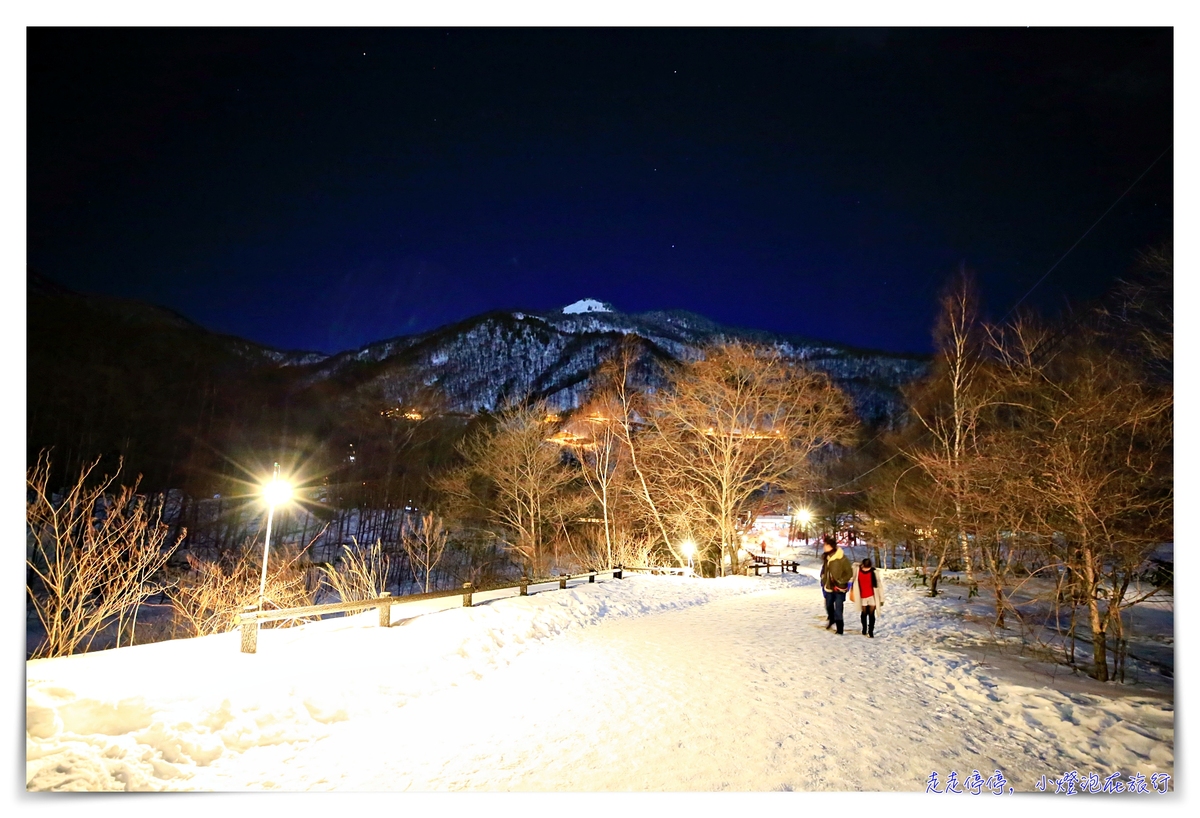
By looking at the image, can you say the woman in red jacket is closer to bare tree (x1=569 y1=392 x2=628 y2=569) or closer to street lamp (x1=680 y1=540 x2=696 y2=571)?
street lamp (x1=680 y1=540 x2=696 y2=571)

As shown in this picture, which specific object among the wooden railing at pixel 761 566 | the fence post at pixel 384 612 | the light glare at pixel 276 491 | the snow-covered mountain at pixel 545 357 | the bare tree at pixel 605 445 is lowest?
the wooden railing at pixel 761 566

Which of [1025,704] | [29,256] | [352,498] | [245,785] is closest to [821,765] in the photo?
[1025,704]

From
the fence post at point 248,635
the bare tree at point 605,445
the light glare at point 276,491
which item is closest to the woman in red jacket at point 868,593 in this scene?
the fence post at point 248,635

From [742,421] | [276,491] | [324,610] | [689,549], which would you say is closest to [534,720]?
[324,610]

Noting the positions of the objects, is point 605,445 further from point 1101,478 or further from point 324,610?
point 1101,478

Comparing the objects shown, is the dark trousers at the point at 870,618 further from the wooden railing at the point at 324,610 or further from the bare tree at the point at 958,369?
the wooden railing at the point at 324,610

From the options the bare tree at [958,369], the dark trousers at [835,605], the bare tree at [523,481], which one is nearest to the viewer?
the dark trousers at [835,605]

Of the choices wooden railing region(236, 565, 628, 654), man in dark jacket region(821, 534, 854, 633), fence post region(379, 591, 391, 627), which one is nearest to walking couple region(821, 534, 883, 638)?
man in dark jacket region(821, 534, 854, 633)
